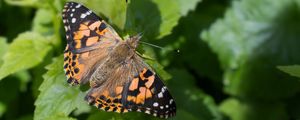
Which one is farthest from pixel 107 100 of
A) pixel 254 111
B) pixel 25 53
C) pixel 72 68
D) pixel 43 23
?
pixel 254 111

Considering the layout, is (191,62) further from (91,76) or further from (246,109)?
(91,76)

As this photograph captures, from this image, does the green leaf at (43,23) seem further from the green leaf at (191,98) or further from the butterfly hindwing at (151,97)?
the butterfly hindwing at (151,97)

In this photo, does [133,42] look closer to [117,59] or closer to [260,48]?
[117,59]

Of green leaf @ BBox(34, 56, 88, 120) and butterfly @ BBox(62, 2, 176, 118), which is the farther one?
green leaf @ BBox(34, 56, 88, 120)

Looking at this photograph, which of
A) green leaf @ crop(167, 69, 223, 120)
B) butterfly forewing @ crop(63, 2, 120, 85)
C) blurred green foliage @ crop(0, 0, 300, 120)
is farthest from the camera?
green leaf @ crop(167, 69, 223, 120)

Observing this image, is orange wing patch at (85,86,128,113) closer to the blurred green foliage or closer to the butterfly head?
the butterfly head

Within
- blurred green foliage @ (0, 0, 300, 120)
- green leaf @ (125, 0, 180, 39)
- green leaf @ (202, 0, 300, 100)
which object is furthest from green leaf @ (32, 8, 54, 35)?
green leaf @ (202, 0, 300, 100)
